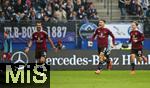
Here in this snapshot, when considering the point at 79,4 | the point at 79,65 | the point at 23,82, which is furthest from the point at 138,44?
the point at 23,82

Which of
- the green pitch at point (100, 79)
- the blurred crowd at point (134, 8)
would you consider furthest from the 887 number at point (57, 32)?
the blurred crowd at point (134, 8)

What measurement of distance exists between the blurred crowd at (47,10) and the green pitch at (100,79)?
13.9 feet

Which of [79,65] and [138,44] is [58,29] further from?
[138,44]

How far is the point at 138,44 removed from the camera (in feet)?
79.7

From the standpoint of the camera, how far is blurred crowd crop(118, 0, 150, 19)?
2898cm

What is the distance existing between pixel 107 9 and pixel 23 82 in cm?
1484

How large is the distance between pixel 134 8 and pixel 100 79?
29.0ft

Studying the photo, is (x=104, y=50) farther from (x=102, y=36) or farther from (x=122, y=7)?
(x=122, y=7)

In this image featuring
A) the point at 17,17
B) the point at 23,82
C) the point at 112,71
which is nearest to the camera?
the point at 23,82

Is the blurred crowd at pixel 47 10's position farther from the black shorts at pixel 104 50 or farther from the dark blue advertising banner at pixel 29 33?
the black shorts at pixel 104 50

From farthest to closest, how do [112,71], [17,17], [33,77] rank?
[17,17] < [112,71] < [33,77]

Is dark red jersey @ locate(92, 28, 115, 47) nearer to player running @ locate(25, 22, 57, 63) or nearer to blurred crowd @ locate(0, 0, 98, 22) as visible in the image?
player running @ locate(25, 22, 57, 63)

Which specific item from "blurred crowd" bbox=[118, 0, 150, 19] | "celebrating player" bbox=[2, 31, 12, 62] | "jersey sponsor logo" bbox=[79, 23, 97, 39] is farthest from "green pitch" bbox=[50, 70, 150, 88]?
"blurred crowd" bbox=[118, 0, 150, 19]

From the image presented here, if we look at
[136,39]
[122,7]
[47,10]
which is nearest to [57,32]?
[47,10]
